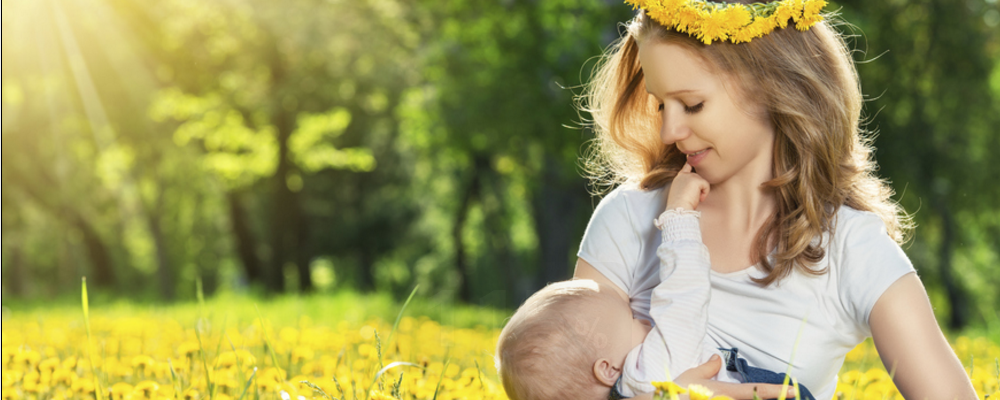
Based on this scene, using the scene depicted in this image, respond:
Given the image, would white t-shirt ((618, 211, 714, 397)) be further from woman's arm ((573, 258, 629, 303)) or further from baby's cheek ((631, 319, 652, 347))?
woman's arm ((573, 258, 629, 303))

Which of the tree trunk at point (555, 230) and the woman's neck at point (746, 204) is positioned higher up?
the woman's neck at point (746, 204)

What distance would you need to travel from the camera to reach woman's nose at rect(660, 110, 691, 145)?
6.47 feet

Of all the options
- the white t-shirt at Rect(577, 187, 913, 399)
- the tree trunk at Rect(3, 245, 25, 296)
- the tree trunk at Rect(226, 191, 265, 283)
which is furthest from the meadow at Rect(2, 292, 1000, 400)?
the tree trunk at Rect(3, 245, 25, 296)

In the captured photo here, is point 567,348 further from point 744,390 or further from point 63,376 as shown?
→ point 63,376

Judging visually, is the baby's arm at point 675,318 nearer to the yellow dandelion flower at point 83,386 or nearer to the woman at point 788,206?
the woman at point 788,206

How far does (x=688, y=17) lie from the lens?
196 centimetres

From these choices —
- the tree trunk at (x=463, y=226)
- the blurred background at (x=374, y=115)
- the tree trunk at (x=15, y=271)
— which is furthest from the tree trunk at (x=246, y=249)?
the tree trunk at (x=15, y=271)

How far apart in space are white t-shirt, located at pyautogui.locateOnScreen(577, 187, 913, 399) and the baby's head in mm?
215

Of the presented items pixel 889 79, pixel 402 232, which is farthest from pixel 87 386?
pixel 402 232

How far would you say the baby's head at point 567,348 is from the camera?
192 cm

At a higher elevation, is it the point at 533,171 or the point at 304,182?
the point at 533,171

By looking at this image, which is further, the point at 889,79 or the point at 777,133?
the point at 889,79

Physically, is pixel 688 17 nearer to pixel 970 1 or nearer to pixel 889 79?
pixel 889 79

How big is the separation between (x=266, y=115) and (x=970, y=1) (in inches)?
471
